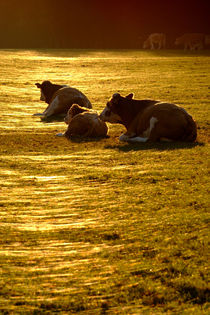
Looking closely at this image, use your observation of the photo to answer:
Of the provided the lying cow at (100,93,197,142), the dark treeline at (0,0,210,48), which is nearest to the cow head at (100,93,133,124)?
the lying cow at (100,93,197,142)

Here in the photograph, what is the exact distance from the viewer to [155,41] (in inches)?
2549

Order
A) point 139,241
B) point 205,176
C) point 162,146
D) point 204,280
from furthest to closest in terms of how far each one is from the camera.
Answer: point 162,146, point 205,176, point 139,241, point 204,280

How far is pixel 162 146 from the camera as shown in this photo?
1185 cm

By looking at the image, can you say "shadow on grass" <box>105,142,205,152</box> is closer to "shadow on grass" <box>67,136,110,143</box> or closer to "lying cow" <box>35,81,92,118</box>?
"shadow on grass" <box>67,136,110,143</box>

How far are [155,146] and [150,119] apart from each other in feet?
2.15

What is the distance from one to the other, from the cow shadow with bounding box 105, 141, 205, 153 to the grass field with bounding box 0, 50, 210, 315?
2cm

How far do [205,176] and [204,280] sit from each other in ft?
14.3

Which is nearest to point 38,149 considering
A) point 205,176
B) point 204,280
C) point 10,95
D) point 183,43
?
point 205,176

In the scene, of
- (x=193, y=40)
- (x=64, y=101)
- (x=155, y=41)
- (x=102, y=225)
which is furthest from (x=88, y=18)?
(x=102, y=225)

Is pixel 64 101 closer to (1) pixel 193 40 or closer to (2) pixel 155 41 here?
(1) pixel 193 40

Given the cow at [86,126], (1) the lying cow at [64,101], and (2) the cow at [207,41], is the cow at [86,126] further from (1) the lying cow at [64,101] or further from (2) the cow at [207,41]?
(2) the cow at [207,41]

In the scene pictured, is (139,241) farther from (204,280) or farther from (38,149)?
(38,149)

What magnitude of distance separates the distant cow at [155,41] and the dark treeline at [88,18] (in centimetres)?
132

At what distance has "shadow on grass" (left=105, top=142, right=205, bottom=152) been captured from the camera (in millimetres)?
11703
